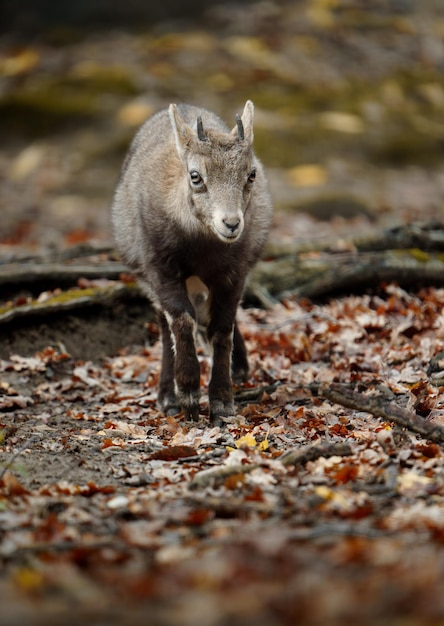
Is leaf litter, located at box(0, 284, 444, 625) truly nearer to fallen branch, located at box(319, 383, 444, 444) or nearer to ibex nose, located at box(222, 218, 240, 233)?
fallen branch, located at box(319, 383, 444, 444)

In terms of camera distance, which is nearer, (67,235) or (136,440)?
(136,440)

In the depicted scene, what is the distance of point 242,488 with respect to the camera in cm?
502

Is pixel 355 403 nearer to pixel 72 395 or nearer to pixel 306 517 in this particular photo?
pixel 306 517

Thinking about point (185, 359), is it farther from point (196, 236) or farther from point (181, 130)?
point (181, 130)

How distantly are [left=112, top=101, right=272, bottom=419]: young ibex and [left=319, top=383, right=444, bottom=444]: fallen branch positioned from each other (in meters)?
1.49

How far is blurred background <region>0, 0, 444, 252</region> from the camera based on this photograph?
1900 cm

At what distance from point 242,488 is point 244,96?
18.7m

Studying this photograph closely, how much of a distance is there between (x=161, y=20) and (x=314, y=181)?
29.9ft

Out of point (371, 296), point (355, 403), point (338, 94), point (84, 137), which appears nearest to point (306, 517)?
point (355, 403)

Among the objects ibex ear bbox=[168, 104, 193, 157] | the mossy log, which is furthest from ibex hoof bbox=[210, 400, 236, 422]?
the mossy log

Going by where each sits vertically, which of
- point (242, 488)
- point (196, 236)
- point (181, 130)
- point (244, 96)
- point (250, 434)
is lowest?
point (250, 434)

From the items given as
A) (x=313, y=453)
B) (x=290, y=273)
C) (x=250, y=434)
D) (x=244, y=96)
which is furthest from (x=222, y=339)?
(x=244, y=96)

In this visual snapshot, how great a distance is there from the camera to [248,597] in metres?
3.05

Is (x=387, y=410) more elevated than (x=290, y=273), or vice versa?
(x=387, y=410)
